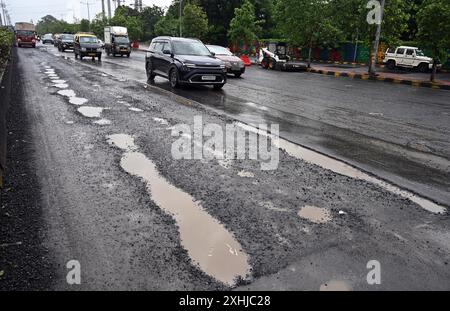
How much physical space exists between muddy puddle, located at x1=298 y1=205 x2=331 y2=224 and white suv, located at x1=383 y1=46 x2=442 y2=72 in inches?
1013

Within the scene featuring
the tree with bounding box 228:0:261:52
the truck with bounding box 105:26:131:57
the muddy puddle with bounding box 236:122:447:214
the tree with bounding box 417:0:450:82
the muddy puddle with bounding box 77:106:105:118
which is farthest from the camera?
the tree with bounding box 228:0:261:52

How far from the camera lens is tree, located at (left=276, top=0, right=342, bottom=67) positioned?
27405 mm

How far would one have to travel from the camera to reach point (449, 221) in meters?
4.29

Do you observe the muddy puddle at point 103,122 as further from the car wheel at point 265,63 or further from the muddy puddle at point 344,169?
the car wheel at point 265,63

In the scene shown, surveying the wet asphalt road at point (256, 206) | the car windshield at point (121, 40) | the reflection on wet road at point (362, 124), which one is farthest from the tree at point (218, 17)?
the wet asphalt road at point (256, 206)

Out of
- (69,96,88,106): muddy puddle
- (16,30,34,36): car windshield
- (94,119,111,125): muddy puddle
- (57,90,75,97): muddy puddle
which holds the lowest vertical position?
A: (94,119,111,125): muddy puddle

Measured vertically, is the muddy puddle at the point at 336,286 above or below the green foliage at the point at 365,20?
below

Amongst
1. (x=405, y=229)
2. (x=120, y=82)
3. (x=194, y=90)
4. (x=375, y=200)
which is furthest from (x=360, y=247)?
(x=120, y=82)

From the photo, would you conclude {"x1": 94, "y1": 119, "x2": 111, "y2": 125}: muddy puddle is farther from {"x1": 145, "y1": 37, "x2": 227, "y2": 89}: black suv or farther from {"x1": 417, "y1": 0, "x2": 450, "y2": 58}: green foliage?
{"x1": 417, "y1": 0, "x2": 450, "y2": 58}: green foliage

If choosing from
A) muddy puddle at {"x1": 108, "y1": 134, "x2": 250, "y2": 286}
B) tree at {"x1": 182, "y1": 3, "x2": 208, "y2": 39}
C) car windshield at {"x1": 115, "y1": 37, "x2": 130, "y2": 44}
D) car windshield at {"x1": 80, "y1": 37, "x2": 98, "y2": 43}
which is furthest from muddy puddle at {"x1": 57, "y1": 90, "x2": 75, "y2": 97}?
tree at {"x1": 182, "y1": 3, "x2": 208, "y2": 39}

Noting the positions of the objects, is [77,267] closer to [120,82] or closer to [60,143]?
[60,143]

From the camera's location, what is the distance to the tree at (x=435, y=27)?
703 inches

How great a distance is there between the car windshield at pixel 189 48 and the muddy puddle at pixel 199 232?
1010cm
